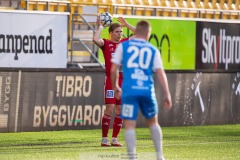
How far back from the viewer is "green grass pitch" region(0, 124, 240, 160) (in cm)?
1327

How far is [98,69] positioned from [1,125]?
2.62m

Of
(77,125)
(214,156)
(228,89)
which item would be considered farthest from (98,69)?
(214,156)

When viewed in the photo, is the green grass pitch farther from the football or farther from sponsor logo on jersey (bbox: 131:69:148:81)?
sponsor logo on jersey (bbox: 131:69:148:81)

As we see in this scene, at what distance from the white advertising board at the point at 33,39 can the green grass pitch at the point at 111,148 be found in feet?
6.05

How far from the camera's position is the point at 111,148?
14.5 m

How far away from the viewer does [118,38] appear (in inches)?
583

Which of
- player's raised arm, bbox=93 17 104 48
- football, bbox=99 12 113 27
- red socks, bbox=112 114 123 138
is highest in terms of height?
football, bbox=99 12 113 27

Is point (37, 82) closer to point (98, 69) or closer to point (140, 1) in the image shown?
point (98, 69)

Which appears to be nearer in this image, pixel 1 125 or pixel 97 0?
pixel 1 125

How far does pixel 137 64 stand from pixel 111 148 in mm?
3921

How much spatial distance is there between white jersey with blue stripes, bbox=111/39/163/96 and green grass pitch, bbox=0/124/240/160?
2204mm

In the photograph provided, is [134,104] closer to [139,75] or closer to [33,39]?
[139,75]

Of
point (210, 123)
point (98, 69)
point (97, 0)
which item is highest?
point (97, 0)

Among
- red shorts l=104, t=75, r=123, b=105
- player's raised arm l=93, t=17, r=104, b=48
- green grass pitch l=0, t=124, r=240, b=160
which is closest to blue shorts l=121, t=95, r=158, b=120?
green grass pitch l=0, t=124, r=240, b=160
